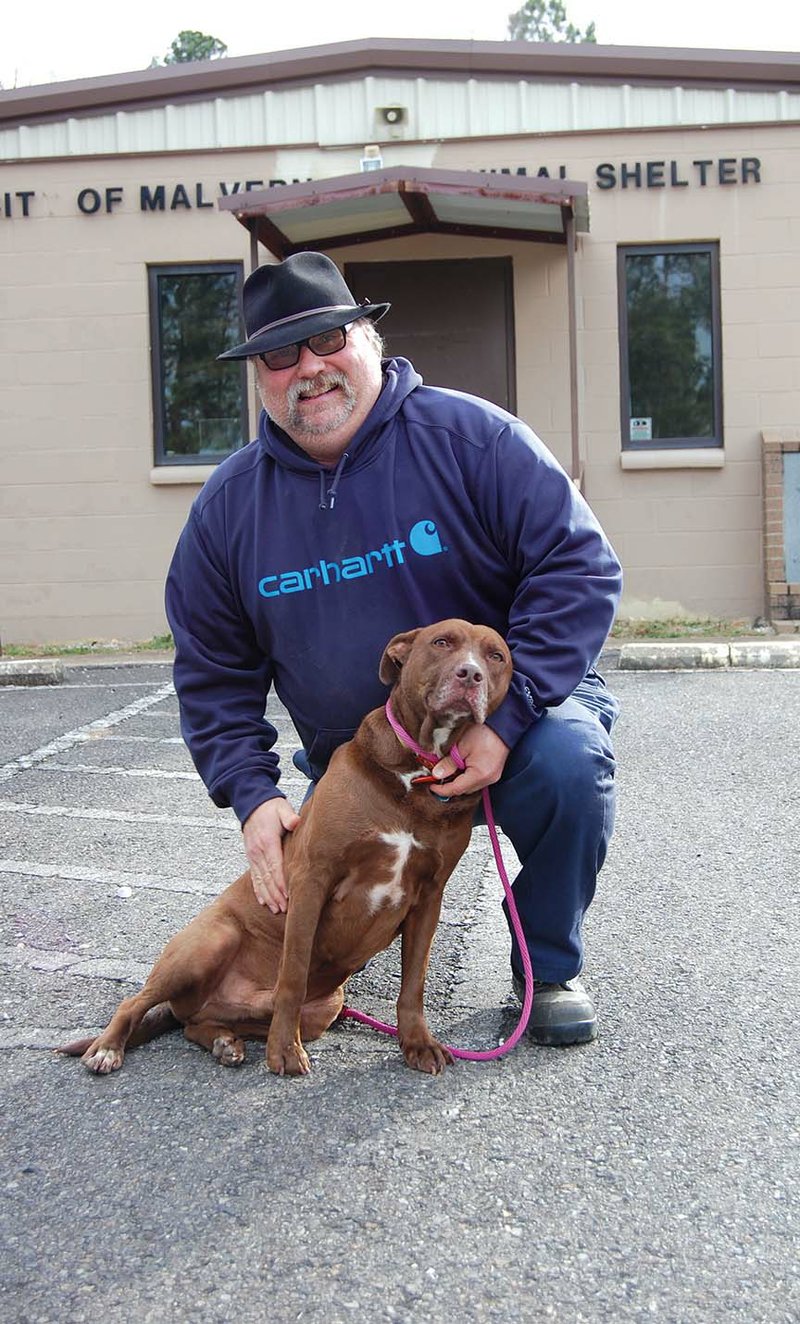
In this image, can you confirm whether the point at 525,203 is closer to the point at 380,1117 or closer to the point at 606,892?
the point at 606,892

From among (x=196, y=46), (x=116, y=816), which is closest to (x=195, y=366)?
(x=116, y=816)

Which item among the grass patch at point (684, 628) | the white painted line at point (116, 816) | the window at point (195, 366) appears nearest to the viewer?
the white painted line at point (116, 816)

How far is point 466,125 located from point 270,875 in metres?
10.2

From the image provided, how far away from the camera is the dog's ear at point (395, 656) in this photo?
322 cm

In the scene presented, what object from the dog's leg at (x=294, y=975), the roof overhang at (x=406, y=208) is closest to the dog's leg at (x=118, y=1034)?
the dog's leg at (x=294, y=975)

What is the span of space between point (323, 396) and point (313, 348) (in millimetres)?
123

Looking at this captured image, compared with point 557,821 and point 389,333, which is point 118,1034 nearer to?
point 557,821

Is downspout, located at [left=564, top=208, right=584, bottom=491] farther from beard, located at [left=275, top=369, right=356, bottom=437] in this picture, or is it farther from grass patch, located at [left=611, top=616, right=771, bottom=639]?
beard, located at [left=275, top=369, right=356, bottom=437]

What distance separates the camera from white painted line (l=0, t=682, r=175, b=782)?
275 inches

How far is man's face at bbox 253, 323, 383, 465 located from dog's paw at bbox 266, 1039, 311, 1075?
1490mm

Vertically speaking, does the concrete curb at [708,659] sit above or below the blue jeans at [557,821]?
below

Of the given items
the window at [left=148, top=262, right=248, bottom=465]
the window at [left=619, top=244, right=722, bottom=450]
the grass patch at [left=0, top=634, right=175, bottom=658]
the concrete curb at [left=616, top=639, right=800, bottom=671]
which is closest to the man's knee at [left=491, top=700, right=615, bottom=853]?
the concrete curb at [left=616, top=639, right=800, bottom=671]

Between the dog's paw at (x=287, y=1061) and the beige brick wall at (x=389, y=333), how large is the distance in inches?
375

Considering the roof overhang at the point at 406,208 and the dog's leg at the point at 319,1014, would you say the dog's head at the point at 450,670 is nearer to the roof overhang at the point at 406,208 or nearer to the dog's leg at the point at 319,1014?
the dog's leg at the point at 319,1014
